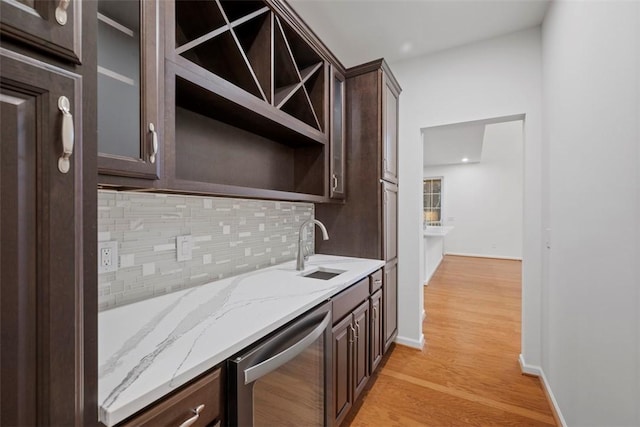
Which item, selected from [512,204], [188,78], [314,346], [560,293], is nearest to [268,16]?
[188,78]

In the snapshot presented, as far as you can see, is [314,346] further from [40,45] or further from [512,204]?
A: [512,204]

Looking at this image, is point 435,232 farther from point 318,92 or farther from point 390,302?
point 318,92

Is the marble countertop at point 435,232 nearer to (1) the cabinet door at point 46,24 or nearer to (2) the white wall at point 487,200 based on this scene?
(2) the white wall at point 487,200

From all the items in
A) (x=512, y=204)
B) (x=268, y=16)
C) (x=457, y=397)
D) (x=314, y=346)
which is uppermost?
(x=268, y=16)

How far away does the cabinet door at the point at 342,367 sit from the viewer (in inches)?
56.5

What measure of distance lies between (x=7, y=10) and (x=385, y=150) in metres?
2.10

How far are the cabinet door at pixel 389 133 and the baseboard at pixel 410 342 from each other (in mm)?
1494

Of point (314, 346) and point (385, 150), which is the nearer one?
point (314, 346)

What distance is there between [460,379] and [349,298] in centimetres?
128

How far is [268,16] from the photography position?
1.45 metres

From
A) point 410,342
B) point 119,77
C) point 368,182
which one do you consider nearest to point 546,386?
point 410,342

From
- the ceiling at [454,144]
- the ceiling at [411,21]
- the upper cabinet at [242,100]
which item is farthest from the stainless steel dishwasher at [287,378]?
the ceiling at [454,144]

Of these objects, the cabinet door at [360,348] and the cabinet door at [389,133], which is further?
the cabinet door at [389,133]

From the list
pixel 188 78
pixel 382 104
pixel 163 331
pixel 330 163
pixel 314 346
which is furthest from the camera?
pixel 382 104
